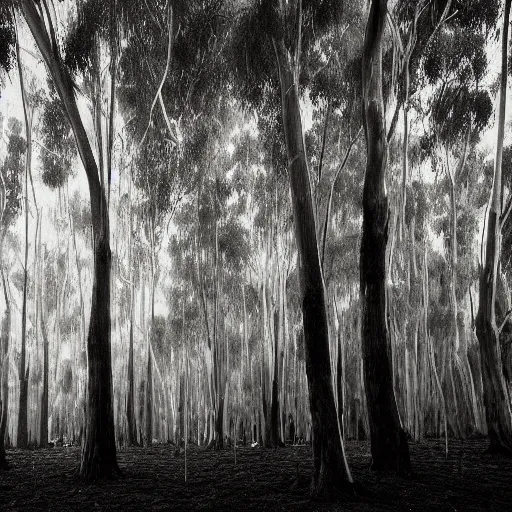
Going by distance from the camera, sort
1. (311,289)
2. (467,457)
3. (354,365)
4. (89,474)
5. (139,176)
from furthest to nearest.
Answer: (354,365)
(139,176)
(467,457)
(89,474)
(311,289)

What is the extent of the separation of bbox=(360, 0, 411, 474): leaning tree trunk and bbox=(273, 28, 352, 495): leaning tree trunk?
2.88ft

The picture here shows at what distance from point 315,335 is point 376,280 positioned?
4.20 feet

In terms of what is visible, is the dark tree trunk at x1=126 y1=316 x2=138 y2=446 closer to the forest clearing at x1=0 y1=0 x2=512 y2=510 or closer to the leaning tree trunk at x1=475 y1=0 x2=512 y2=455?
the forest clearing at x1=0 y1=0 x2=512 y2=510

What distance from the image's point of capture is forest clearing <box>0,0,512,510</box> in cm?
Answer: 473

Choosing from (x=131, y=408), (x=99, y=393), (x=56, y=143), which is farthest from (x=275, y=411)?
(x=56, y=143)

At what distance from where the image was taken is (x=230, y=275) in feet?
43.3

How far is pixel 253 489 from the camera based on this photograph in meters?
4.65

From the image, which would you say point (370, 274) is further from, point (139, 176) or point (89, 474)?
point (139, 176)

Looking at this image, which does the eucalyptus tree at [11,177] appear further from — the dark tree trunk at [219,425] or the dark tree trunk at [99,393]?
the dark tree trunk at [99,393]

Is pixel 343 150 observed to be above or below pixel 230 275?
above

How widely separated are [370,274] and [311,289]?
110cm

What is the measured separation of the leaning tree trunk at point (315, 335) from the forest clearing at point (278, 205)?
15 mm

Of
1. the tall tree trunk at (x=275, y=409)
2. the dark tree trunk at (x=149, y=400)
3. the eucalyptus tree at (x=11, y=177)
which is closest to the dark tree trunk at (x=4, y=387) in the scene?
the eucalyptus tree at (x=11, y=177)

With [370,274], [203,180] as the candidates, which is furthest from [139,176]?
[370,274]
